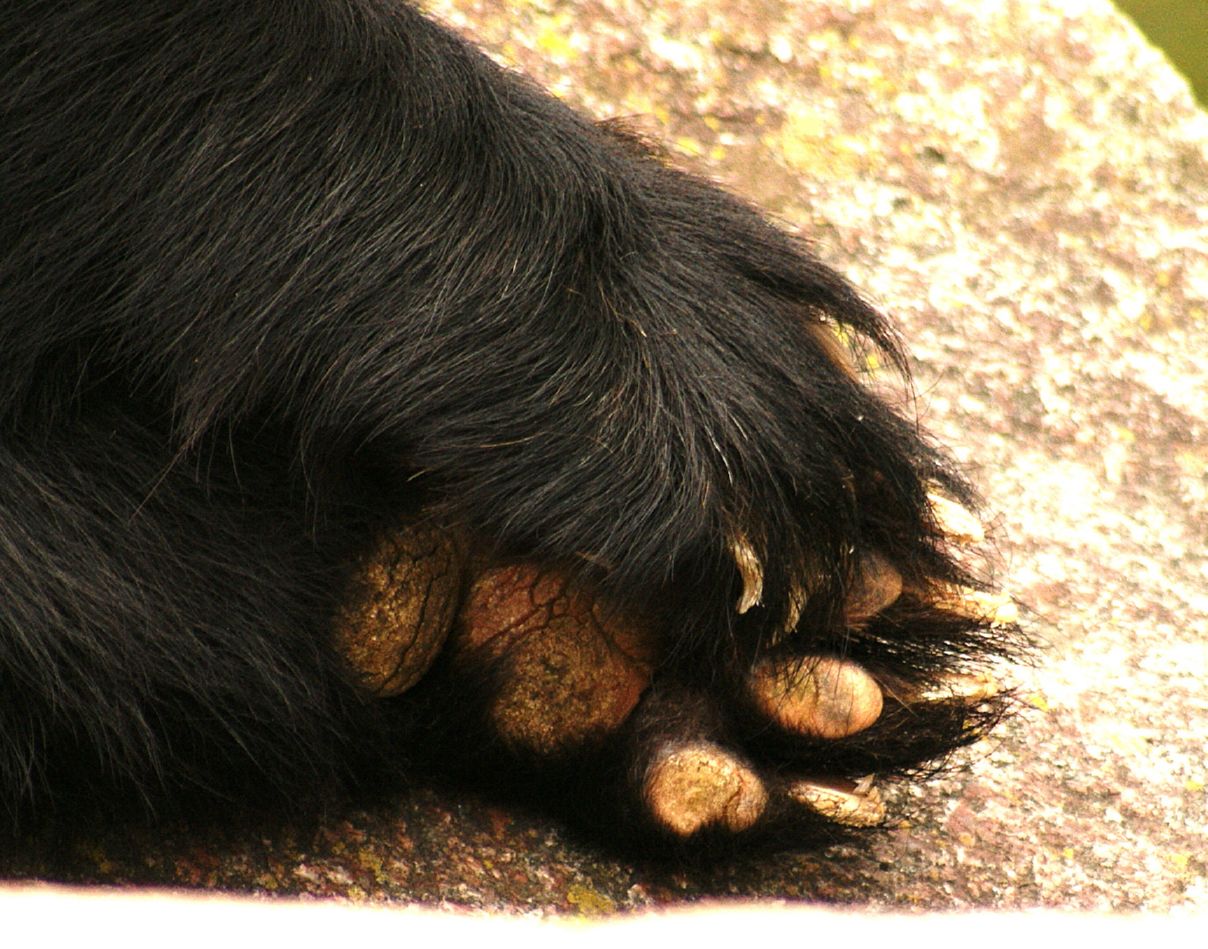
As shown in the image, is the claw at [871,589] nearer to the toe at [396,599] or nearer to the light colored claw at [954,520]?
the light colored claw at [954,520]

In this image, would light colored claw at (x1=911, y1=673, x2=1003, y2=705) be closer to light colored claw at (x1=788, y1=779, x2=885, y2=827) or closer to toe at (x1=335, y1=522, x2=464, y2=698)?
light colored claw at (x1=788, y1=779, x2=885, y2=827)

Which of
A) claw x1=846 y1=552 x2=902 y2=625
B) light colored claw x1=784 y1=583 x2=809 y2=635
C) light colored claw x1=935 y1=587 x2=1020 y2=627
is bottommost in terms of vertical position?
light colored claw x1=784 y1=583 x2=809 y2=635

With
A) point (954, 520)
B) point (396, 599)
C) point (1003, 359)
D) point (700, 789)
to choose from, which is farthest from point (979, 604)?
point (1003, 359)

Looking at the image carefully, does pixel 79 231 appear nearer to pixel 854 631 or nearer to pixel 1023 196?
pixel 854 631

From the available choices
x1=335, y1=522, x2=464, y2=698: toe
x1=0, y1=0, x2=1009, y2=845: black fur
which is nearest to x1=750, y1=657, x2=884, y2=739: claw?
x1=0, y1=0, x2=1009, y2=845: black fur

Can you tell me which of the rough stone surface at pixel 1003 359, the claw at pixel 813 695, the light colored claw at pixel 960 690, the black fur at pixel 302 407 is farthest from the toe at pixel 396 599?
the light colored claw at pixel 960 690

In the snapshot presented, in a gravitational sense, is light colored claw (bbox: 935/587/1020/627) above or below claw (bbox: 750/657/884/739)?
above
